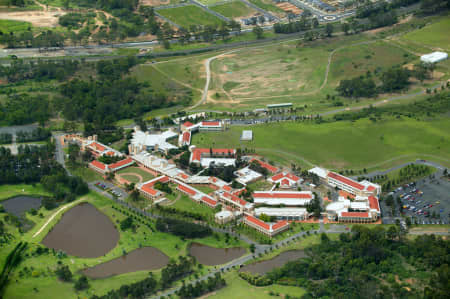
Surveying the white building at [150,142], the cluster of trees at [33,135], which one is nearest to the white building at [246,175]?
the white building at [150,142]

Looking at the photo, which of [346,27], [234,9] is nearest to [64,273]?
[346,27]

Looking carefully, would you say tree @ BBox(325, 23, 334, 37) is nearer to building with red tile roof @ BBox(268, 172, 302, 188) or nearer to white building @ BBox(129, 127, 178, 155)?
white building @ BBox(129, 127, 178, 155)

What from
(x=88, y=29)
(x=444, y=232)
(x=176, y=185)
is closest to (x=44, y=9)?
(x=88, y=29)

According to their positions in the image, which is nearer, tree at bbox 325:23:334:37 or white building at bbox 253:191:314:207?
white building at bbox 253:191:314:207

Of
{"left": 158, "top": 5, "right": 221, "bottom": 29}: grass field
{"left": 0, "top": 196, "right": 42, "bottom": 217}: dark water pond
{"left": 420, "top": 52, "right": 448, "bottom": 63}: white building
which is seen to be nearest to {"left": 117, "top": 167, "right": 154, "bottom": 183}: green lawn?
{"left": 0, "top": 196, "right": 42, "bottom": 217}: dark water pond

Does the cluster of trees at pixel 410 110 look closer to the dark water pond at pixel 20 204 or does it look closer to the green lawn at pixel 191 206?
the green lawn at pixel 191 206

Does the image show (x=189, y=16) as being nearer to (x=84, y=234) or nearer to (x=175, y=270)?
(x=84, y=234)
